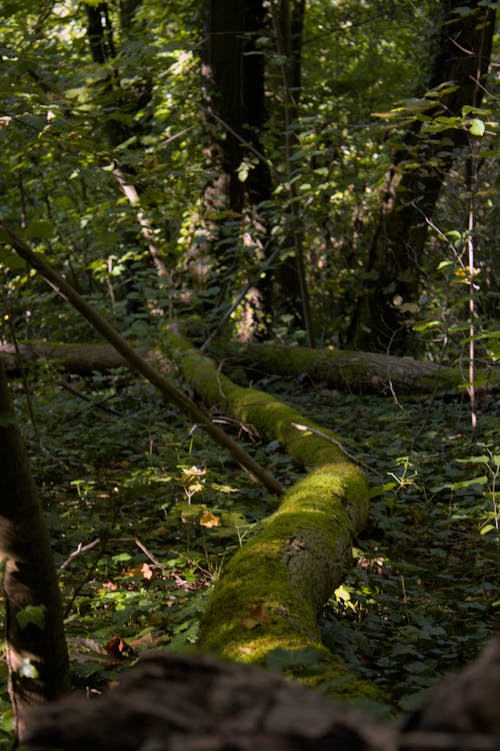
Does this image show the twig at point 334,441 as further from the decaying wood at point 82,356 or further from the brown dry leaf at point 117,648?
the decaying wood at point 82,356

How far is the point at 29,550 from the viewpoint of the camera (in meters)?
1.94

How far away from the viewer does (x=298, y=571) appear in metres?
2.70

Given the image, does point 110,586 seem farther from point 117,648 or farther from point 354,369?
point 354,369

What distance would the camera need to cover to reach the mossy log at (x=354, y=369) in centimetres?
769

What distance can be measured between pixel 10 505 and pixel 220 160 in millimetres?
7948

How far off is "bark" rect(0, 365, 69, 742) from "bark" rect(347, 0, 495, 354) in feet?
20.5

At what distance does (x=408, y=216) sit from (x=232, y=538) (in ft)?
20.1

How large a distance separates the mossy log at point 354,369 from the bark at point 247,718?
22.1 ft

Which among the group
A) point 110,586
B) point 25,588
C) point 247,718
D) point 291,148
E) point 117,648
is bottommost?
point 110,586

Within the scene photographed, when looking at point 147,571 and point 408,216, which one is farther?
point 408,216

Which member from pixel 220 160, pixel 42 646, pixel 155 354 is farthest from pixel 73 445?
pixel 220 160

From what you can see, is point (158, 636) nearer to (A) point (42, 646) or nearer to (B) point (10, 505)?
(A) point (42, 646)

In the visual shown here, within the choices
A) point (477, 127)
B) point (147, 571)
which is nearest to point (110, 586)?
point (147, 571)

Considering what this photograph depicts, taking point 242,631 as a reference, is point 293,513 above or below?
below
